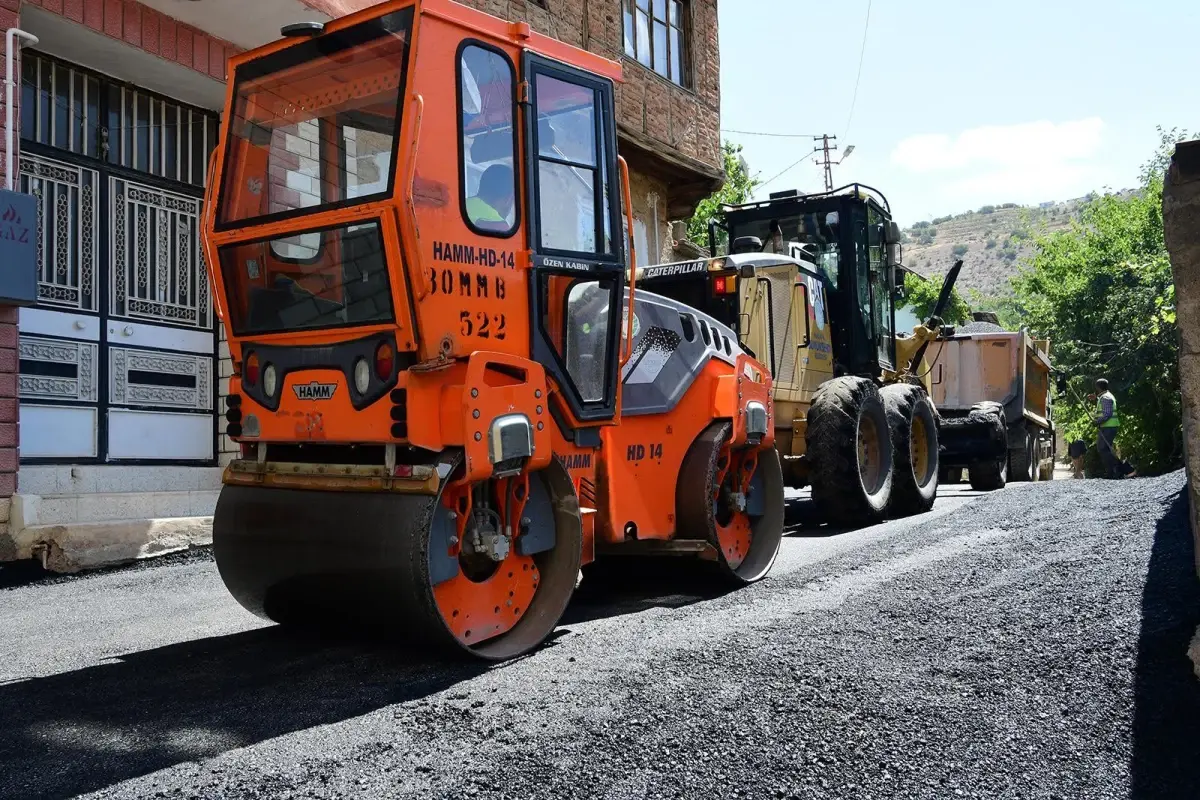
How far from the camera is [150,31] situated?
8930 millimetres

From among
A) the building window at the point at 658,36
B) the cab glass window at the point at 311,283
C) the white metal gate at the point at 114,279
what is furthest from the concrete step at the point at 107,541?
the building window at the point at 658,36

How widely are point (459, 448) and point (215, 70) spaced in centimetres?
667

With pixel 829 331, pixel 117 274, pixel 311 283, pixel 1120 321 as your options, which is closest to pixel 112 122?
pixel 117 274

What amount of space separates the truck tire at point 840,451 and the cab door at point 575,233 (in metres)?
3.81

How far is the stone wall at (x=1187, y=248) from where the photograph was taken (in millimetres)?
3148

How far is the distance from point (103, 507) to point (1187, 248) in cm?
737

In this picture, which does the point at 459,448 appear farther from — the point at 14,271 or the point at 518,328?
the point at 14,271

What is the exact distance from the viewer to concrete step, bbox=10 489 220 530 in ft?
24.7

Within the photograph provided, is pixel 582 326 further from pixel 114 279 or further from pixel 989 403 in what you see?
pixel 989 403

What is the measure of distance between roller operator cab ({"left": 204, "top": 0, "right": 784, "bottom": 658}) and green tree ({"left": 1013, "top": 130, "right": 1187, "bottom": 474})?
16135 mm

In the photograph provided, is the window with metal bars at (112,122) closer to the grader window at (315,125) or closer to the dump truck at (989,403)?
the grader window at (315,125)

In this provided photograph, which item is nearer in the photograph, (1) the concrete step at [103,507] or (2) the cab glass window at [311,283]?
(2) the cab glass window at [311,283]

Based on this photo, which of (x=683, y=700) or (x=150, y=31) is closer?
(x=683, y=700)

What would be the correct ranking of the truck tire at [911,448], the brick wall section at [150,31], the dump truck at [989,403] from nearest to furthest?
1. the brick wall section at [150,31]
2. the truck tire at [911,448]
3. the dump truck at [989,403]
